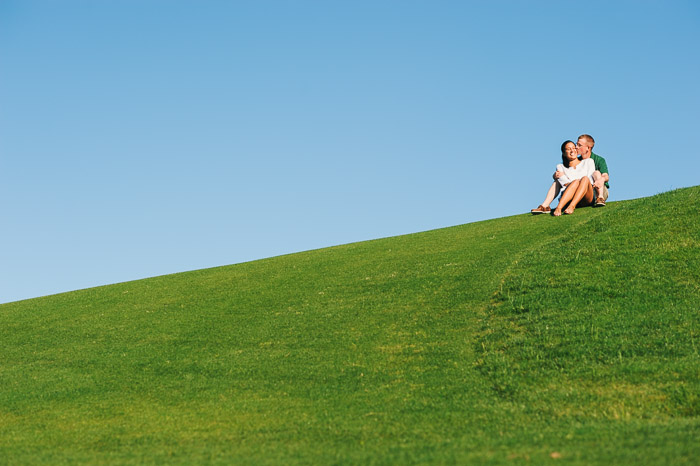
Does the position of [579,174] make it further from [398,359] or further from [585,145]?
[398,359]

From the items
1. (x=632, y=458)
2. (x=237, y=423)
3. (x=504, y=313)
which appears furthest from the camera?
(x=504, y=313)

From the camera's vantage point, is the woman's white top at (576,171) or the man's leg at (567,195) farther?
the man's leg at (567,195)

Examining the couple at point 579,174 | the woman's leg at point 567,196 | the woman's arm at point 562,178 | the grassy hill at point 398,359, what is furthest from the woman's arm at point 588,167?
the grassy hill at point 398,359

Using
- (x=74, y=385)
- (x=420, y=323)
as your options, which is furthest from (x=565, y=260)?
(x=74, y=385)

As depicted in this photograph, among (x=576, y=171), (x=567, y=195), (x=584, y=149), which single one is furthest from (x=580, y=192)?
(x=584, y=149)

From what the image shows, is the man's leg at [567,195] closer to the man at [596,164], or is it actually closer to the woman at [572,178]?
the woman at [572,178]

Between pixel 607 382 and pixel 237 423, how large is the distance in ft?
15.0

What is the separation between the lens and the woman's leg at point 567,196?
18.1m

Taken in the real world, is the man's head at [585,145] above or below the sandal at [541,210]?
above

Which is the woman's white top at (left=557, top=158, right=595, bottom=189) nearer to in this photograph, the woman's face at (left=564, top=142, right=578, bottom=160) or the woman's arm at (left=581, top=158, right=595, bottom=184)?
the woman's arm at (left=581, top=158, right=595, bottom=184)

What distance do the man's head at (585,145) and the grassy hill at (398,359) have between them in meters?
1.90

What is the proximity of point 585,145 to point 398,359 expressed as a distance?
10.6 m

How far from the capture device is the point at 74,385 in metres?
10.4

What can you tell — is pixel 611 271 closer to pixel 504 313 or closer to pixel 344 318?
pixel 504 313
